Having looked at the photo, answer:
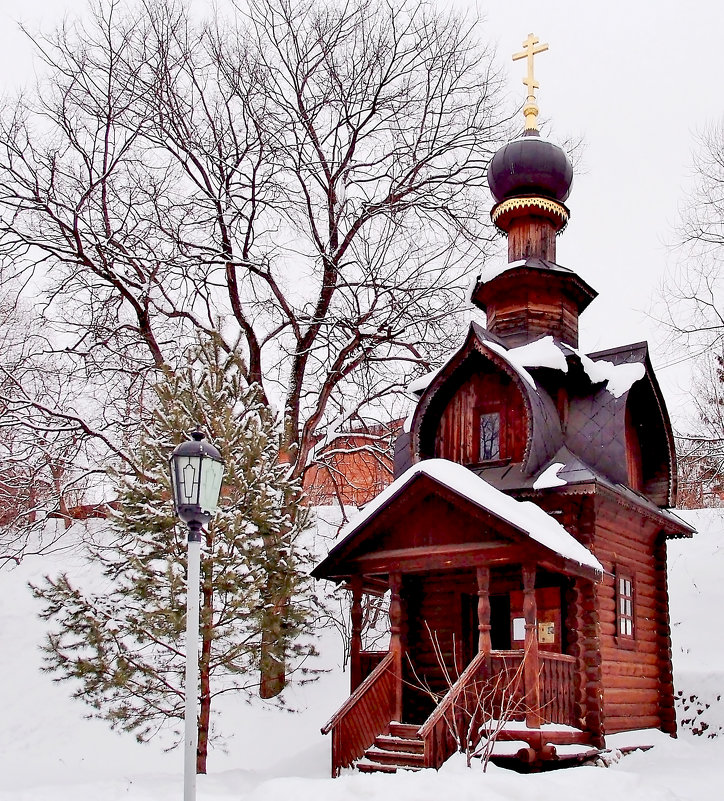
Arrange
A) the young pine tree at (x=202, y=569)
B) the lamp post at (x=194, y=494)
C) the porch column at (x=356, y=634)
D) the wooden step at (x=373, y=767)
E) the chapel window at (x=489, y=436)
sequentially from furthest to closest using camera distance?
the chapel window at (x=489, y=436)
the porch column at (x=356, y=634)
the young pine tree at (x=202, y=569)
the wooden step at (x=373, y=767)
the lamp post at (x=194, y=494)

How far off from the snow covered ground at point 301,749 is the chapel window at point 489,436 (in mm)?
4625

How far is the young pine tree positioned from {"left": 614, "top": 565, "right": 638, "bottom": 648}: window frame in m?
4.94

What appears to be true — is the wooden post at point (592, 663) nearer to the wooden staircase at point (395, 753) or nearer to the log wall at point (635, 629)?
the log wall at point (635, 629)

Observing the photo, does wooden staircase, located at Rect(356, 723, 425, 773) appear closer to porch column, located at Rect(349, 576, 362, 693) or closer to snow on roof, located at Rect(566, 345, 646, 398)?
porch column, located at Rect(349, 576, 362, 693)

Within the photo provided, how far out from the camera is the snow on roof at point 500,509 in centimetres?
1135

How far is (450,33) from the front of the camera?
19047 millimetres

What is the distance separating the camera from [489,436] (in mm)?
14812

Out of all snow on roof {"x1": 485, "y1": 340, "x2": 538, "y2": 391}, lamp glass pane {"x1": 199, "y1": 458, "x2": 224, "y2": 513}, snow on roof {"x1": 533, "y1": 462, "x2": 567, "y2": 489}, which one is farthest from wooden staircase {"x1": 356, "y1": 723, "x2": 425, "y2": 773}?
snow on roof {"x1": 485, "y1": 340, "x2": 538, "y2": 391}

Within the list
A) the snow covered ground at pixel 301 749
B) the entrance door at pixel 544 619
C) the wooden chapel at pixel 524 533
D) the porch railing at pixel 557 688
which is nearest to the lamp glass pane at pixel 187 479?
the snow covered ground at pixel 301 749

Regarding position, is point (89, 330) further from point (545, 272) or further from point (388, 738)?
point (388, 738)

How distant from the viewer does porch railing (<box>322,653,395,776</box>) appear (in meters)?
12.0

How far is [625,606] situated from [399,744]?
187 inches

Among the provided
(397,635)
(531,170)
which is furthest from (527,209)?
(397,635)

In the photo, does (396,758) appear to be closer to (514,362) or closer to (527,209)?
(514,362)
